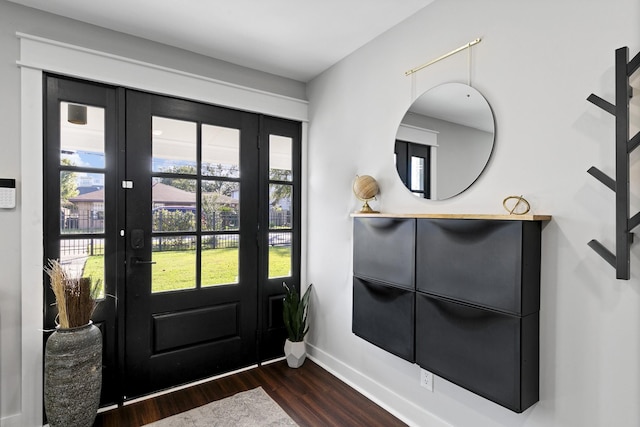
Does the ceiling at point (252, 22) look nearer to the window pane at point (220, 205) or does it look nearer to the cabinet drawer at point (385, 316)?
the window pane at point (220, 205)

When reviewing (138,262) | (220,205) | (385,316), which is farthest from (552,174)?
(138,262)

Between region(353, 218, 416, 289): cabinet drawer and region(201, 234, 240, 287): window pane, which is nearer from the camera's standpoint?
region(353, 218, 416, 289): cabinet drawer

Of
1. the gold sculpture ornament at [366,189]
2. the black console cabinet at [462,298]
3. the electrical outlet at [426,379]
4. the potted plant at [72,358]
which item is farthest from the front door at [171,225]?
the electrical outlet at [426,379]

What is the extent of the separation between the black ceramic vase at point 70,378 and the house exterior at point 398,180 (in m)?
0.28

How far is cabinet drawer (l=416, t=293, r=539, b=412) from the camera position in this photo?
4.66 feet

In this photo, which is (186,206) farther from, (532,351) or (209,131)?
(532,351)

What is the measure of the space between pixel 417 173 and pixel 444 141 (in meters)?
0.25

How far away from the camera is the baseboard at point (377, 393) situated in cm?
198

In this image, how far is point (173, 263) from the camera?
251 cm

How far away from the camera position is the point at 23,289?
2.00 metres

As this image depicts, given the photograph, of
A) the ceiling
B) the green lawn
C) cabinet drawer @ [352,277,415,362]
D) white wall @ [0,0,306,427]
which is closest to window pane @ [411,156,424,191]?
cabinet drawer @ [352,277,415,362]

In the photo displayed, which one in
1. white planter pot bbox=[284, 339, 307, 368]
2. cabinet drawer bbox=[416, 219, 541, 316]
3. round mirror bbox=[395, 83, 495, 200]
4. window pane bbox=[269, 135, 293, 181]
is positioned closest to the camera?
cabinet drawer bbox=[416, 219, 541, 316]

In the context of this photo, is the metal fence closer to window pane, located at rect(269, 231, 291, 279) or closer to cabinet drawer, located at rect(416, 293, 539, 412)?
window pane, located at rect(269, 231, 291, 279)

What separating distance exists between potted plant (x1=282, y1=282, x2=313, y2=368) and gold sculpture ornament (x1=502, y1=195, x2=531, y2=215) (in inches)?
73.2
